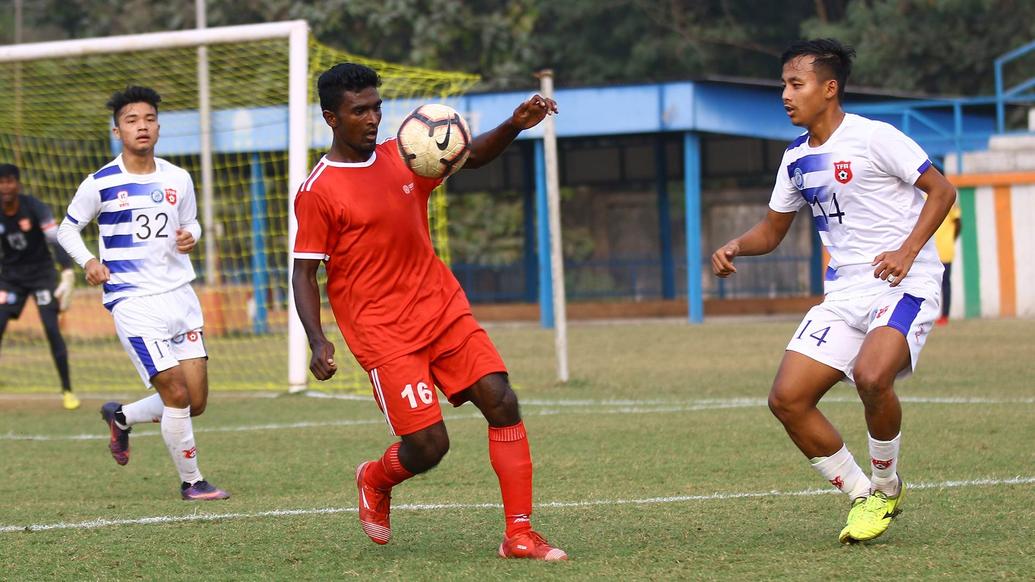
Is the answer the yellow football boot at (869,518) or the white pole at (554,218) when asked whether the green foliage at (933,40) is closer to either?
the white pole at (554,218)

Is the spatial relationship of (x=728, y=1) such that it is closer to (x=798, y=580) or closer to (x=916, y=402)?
(x=916, y=402)

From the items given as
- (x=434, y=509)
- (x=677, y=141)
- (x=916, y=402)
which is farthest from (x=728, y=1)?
(x=434, y=509)

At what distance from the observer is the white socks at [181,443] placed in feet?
25.9

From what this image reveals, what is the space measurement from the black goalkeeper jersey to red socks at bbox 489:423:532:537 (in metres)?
8.28

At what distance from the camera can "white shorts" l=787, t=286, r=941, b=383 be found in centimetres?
595

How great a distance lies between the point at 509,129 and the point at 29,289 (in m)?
8.62

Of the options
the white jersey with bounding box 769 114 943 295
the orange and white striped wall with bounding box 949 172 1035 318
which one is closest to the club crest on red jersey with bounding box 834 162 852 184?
the white jersey with bounding box 769 114 943 295

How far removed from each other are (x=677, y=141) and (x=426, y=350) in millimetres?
24262

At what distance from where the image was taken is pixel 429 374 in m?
5.92

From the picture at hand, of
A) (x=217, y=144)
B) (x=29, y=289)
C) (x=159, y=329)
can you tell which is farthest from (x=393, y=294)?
(x=217, y=144)

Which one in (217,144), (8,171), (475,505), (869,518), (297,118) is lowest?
(475,505)

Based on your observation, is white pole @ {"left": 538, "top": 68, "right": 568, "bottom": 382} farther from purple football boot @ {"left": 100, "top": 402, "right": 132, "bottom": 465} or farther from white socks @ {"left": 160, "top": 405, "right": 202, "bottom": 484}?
white socks @ {"left": 160, "top": 405, "right": 202, "bottom": 484}

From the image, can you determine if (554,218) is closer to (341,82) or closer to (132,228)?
(132,228)

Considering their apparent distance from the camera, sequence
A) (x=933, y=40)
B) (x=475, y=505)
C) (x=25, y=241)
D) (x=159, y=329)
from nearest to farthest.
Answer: (x=475, y=505), (x=159, y=329), (x=25, y=241), (x=933, y=40)
